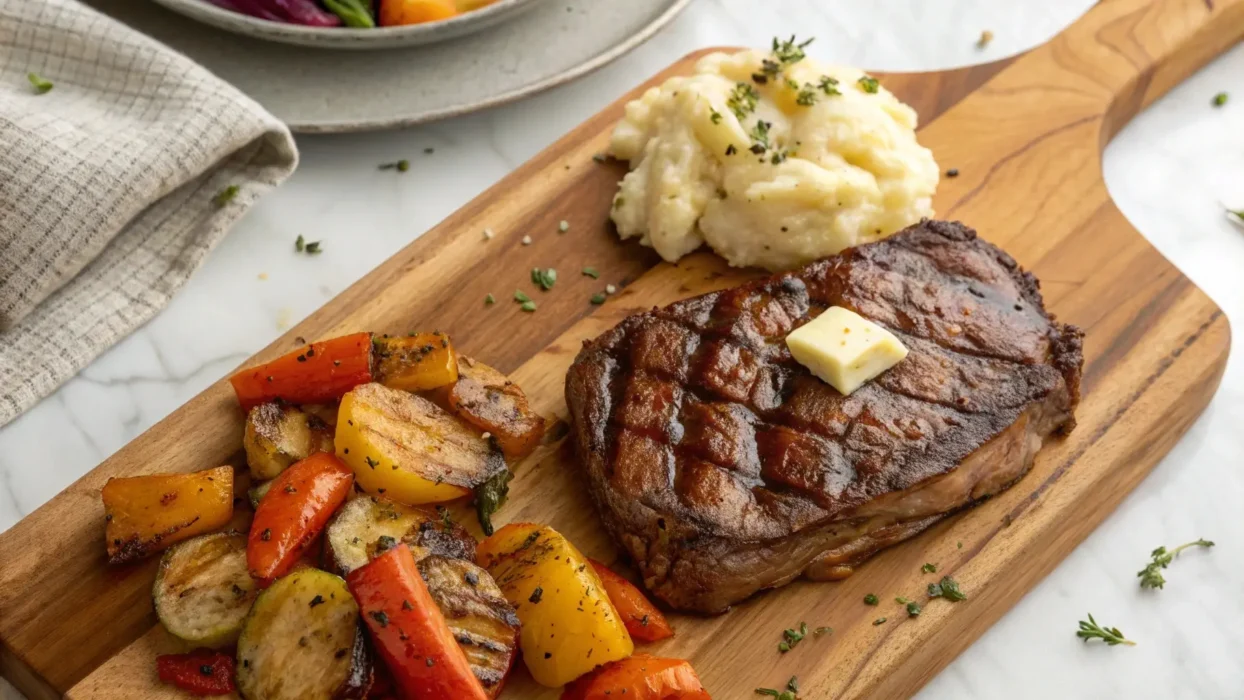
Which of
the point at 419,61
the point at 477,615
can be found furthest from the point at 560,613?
the point at 419,61

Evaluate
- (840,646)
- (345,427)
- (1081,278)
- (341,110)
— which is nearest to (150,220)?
(341,110)

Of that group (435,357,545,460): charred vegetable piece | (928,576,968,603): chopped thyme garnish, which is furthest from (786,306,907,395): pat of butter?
(435,357,545,460): charred vegetable piece

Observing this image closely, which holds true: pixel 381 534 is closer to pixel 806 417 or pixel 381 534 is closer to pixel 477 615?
pixel 477 615

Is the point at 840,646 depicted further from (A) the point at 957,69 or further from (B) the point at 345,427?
(A) the point at 957,69

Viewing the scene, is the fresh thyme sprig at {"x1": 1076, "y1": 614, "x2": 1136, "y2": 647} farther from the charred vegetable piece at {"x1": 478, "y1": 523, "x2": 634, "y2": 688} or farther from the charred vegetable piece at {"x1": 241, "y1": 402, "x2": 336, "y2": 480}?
the charred vegetable piece at {"x1": 241, "y1": 402, "x2": 336, "y2": 480}

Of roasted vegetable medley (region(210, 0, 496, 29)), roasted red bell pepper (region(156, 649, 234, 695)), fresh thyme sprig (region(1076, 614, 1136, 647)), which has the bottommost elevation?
fresh thyme sprig (region(1076, 614, 1136, 647))
